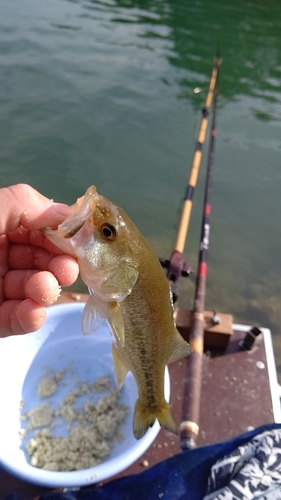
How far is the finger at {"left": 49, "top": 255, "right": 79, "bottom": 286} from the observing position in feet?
4.99

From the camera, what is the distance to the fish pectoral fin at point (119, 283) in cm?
157

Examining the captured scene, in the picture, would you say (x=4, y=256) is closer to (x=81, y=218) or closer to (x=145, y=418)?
(x=81, y=218)

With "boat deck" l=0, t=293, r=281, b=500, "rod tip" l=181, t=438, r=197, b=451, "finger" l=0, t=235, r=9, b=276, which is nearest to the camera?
"finger" l=0, t=235, r=9, b=276

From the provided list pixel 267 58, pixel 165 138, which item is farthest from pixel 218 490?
Answer: pixel 267 58

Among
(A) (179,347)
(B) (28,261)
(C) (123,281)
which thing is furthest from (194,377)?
(B) (28,261)

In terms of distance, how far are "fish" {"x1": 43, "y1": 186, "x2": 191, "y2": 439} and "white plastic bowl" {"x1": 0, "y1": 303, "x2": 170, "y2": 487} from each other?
0.61 meters

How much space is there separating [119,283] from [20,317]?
0.42 meters

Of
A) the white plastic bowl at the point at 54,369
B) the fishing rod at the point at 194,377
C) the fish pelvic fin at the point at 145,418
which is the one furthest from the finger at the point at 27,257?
the fishing rod at the point at 194,377

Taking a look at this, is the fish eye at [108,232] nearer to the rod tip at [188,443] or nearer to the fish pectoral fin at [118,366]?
the fish pectoral fin at [118,366]

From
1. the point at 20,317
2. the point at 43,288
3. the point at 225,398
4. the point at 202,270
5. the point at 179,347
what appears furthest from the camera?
the point at 202,270

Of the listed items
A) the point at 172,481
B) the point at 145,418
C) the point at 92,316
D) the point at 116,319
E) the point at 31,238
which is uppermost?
the point at 31,238

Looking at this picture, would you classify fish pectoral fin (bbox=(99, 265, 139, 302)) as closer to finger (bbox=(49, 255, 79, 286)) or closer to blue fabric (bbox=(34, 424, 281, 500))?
finger (bbox=(49, 255, 79, 286))

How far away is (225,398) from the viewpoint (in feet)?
9.29

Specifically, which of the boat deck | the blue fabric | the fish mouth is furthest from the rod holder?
the fish mouth
